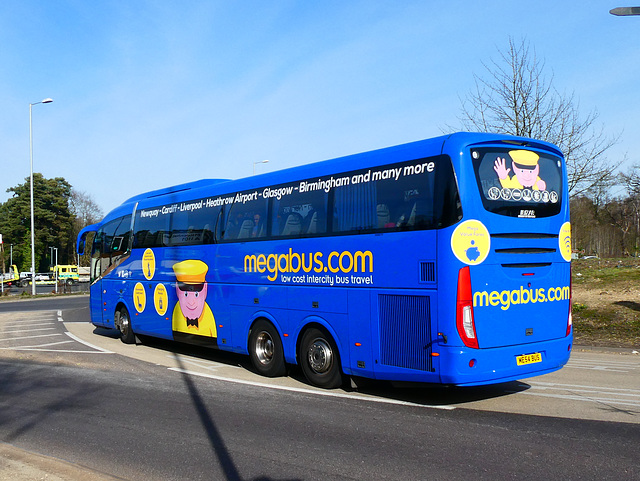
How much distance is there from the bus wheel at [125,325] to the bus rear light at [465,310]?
10797 millimetres

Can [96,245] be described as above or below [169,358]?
above

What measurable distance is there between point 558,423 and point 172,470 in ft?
14.0

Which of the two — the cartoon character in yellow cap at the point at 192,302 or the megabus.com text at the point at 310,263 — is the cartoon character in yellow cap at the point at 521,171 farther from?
the cartoon character in yellow cap at the point at 192,302

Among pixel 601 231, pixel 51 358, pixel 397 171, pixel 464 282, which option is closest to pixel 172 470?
pixel 464 282

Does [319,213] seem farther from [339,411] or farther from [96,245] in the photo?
[96,245]

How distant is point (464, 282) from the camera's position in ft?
24.8

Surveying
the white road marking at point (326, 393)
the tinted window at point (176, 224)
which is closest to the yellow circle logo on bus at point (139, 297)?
the tinted window at point (176, 224)

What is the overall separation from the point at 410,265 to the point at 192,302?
6390mm

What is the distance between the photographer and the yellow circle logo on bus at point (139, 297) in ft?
49.8

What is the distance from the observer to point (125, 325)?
16.3m

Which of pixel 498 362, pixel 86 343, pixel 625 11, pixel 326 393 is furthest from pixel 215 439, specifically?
pixel 86 343

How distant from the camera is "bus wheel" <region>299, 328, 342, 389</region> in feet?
30.7

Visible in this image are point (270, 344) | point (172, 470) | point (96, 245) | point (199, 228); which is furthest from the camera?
point (96, 245)

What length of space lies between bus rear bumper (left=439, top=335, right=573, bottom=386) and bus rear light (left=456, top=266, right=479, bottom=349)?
154 millimetres
